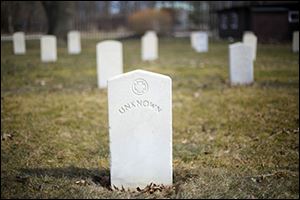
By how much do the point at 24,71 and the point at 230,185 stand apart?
12.5 m

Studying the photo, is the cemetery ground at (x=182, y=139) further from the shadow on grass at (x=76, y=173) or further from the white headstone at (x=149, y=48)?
the white headstone at (x=149, y=48)

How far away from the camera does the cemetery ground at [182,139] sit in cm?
454

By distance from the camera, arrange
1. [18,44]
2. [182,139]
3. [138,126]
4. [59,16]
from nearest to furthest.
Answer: [138,126], [182,139], [18,44], [59,16]

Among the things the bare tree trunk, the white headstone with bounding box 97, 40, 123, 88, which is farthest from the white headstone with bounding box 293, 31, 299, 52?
the bare tree trunk

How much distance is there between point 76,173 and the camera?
16.7 feet

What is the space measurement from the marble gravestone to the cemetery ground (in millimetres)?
275

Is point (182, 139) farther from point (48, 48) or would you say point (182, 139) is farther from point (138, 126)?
point (48, 48)

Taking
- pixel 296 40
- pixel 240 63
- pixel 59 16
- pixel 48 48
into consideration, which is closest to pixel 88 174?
pixel 240 63

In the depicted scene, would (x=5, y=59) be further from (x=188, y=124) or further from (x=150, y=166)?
(x=150, y=166)

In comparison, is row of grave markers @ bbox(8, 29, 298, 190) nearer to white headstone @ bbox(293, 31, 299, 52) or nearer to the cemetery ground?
the cemetery ground

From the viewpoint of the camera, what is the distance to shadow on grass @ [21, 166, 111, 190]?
16.0 ft

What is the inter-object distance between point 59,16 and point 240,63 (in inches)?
872

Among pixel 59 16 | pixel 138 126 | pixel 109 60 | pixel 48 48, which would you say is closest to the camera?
pixel 138 126

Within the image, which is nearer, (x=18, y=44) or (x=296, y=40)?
(x=296, y=40)
